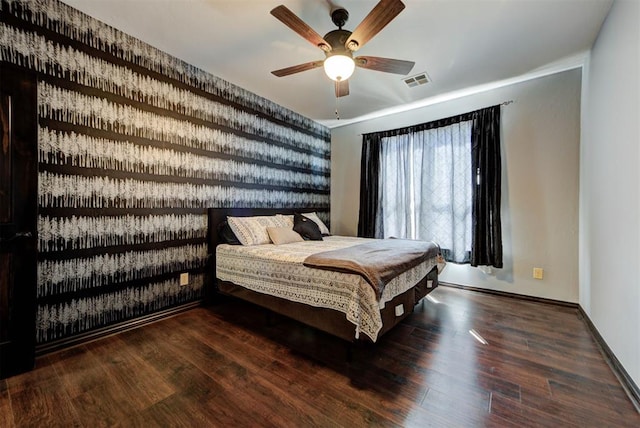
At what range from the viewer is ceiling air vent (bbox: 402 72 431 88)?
2.92 meters

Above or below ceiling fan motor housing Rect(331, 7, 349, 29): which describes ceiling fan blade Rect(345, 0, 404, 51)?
below

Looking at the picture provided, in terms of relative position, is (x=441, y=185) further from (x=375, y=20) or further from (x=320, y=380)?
(x=320, y=380)

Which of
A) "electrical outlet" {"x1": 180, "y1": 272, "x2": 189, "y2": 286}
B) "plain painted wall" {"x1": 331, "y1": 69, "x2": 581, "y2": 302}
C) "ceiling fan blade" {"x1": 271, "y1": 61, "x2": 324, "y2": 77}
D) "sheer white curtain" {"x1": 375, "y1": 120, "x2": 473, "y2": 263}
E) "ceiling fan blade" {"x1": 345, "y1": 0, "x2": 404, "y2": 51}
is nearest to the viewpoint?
"ceiling fan blade" {"x1": 345, "y1": 0, "x2": 404, "y2": 51}

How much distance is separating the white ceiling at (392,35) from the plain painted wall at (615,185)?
0.37m

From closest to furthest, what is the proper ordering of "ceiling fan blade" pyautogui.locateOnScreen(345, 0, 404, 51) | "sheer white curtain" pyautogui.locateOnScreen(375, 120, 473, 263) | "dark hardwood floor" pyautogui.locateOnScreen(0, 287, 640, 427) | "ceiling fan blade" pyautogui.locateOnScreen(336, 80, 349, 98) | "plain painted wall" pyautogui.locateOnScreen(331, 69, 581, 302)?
"dark hardwood floor" pyautogui.locateOnScreen(0, 287, 640, 427) → "ceiling fan blade" pyautogui.locateOnScreen(345, 0, 404, 51) → "ceiling fan blade" pyautogui.locateOnScreen(336, 80, 349, 98) → "plain painted wall" pyautogui.locateOnScreen(331, 69, 581, 302) → "sheer white curtain" pyautogui.locateOnScreen(375, 120, 473, 263)

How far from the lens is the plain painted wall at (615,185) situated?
60.2 inches

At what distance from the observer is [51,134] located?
1893mm

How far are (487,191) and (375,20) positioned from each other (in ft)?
8.11

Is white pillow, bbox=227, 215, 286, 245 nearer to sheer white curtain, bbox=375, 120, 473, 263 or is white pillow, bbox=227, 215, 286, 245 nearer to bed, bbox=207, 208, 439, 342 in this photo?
bed, bbox=207, 208, 439, 342

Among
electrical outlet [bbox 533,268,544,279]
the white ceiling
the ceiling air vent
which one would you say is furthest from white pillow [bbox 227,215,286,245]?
electrical outlet [bbox 533,268,544,279]

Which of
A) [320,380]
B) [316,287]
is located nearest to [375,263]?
[316,287]

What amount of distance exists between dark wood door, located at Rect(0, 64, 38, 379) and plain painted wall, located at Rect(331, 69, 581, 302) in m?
4.26

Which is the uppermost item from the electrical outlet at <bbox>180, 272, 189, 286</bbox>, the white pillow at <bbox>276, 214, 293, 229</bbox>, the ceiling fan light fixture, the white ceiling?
the white ceiling

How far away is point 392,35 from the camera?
222 centimetres
